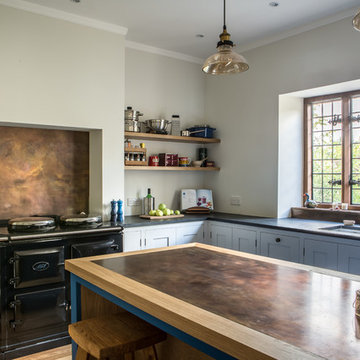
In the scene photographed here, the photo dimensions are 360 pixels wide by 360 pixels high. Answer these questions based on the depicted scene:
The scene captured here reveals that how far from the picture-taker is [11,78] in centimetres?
330

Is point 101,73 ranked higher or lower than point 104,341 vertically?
higher

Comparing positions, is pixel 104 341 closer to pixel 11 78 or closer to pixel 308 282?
pixel 308 282

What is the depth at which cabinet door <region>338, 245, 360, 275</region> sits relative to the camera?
2922 millimetres

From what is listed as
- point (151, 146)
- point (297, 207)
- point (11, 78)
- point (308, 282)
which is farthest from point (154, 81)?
point (308, 282)

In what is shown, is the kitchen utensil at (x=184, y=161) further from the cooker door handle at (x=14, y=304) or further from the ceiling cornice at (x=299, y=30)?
the cooker door handle at (x=14, y=304)

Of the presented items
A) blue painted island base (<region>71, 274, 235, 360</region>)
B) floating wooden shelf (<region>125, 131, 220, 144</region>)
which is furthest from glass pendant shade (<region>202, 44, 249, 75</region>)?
floating wooden shelf (<region>125, 131, 220, 144</region>)

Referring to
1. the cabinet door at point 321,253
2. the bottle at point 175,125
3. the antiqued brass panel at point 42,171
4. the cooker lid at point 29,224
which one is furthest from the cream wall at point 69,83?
the cabinet door at point 321,253

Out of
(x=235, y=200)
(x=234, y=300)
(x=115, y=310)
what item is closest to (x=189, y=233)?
(x=235, y=200)

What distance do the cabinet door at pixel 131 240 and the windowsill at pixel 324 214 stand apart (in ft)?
5.81

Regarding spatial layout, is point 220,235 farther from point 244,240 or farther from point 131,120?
point 131,120

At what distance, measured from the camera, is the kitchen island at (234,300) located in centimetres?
109

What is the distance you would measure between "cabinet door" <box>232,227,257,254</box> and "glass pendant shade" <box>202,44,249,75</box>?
1.83m

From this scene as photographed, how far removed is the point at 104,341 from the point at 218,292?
53cm

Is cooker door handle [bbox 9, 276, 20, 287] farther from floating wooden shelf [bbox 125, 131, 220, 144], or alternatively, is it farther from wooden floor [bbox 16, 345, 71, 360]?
floating wooden shelf [bbox 125, 131, 220, 144]
